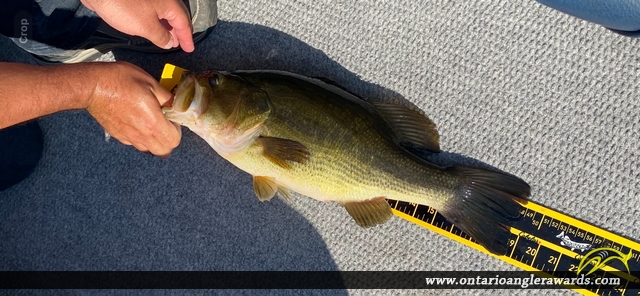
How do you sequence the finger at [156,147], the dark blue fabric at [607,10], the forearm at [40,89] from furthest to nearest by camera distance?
the finger at [156,147], the forearm at [40,89], the dark blue fabric at [607,10]

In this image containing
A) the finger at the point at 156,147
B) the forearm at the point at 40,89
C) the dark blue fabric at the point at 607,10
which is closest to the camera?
the dark blue fabric at the point at 607,10

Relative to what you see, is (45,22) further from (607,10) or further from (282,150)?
(607,10)

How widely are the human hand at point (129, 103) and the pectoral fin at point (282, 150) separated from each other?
33cm

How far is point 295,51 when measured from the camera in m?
1.83

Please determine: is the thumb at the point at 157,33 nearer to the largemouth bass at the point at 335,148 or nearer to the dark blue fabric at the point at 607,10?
the largemouth bass at the point at 335,148

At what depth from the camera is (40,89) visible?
4.55 ft

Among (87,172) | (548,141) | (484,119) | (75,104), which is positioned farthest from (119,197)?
(548,141)

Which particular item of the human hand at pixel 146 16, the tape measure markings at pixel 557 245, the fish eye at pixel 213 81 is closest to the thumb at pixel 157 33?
the human hand at pixel 146 16

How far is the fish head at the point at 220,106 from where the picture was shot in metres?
1.43

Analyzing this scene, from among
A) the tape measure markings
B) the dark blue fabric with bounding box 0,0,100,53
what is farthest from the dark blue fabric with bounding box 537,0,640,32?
the dark blue fabric with bounding box 0,0,100,53

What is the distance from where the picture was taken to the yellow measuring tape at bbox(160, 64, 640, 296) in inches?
64.6

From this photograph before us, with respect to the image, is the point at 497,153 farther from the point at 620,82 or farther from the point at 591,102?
the point at 620,82

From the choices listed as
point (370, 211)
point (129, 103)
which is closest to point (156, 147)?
point (129, 103)

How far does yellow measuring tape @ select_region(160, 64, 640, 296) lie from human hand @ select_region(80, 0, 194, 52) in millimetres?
198
